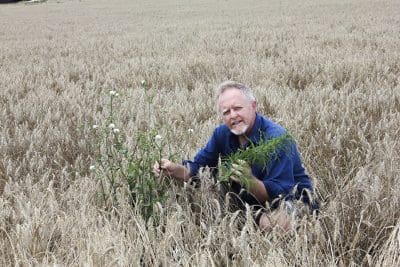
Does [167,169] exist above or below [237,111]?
below

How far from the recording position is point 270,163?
269cm

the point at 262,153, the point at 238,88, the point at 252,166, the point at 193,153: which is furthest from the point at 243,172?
the point at 193,153

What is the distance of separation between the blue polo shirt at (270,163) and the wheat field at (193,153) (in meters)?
0.20

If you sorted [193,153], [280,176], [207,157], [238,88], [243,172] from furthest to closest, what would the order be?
[193,153], [207,157], [238,88], [280,176], [243,172]

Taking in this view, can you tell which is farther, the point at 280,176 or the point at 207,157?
the point at 207,157

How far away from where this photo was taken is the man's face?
9.39 ft

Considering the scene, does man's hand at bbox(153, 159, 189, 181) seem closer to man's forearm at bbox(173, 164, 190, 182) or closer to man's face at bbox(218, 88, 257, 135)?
man's forearm at bbox(173, 164, 190, 182)

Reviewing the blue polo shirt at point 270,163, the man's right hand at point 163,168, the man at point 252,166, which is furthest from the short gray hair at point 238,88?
the man's right hand at point 163,168

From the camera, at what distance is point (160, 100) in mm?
5797

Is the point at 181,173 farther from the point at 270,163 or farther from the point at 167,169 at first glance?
the point at 270,163

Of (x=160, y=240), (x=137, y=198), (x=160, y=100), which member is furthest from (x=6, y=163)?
(x=160, y=100)

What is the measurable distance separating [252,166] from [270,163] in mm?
168

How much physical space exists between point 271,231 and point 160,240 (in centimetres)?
53

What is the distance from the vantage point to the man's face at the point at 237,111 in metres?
2.86
